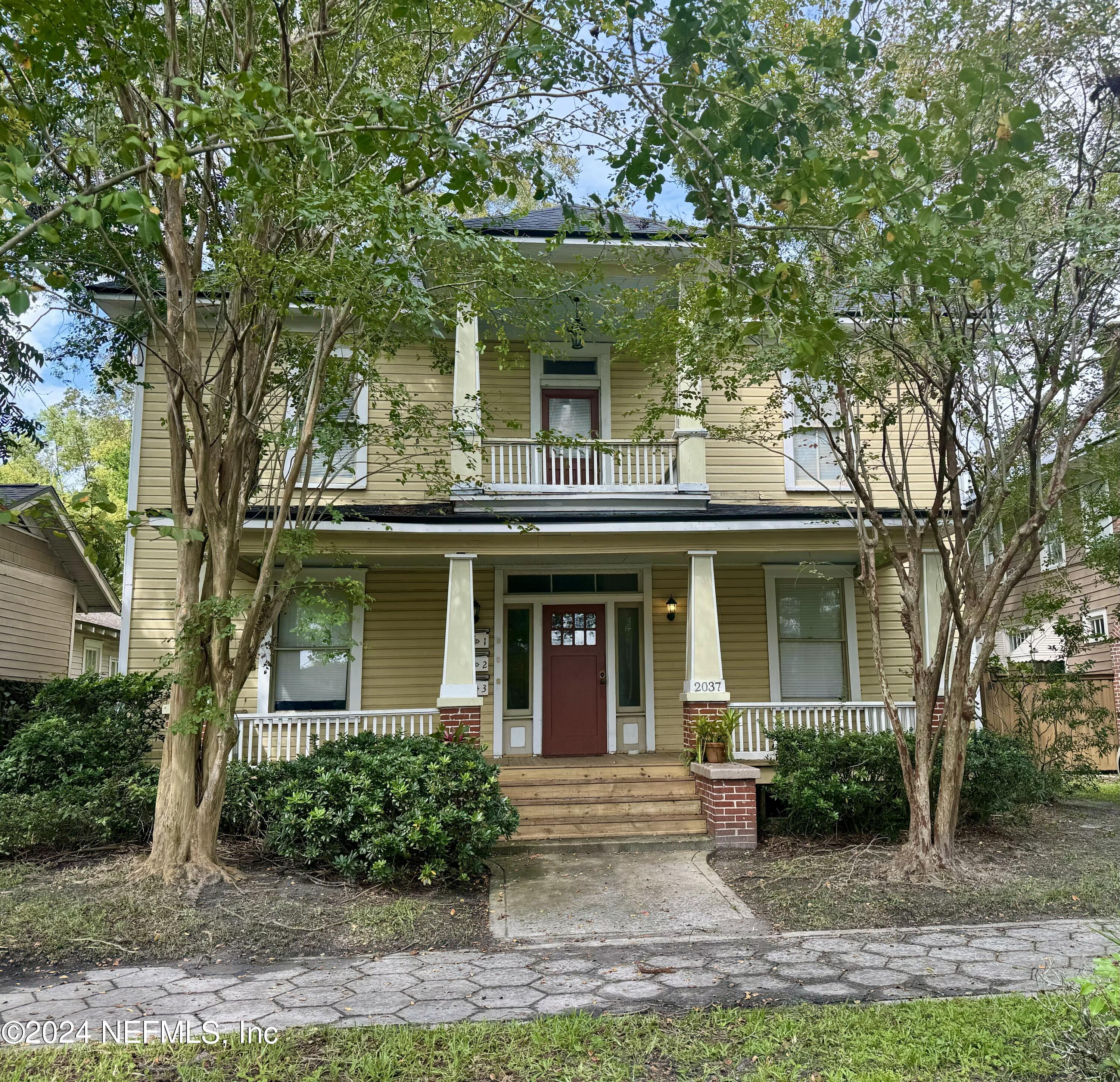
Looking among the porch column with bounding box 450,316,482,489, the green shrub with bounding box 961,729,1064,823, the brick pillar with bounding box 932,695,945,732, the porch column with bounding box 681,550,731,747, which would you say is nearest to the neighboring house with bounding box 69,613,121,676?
the porch column with bounding box 450,316,482,489

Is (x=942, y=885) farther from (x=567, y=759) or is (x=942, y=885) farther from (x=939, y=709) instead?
(x=567, y=759)

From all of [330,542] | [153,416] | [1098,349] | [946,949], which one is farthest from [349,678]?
[1098,349]

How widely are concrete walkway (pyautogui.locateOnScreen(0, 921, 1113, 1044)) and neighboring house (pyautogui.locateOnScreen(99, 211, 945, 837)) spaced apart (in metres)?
3.81

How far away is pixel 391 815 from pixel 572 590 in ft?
17.1

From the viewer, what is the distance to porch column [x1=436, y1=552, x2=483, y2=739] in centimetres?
954

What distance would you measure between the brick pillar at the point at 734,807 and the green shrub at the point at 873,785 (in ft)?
1.32

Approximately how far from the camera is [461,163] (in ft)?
15.2

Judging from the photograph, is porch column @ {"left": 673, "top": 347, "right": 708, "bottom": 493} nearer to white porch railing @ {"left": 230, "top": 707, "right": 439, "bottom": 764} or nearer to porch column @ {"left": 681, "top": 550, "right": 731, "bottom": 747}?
porch column @ {"left": 681, "top": 550, "right": 731, "bottom": 747}

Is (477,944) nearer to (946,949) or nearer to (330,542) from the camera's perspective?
(946,949)

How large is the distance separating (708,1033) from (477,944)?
2271 millimetres

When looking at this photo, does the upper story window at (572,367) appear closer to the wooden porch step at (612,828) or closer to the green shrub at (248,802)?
the wooden porch step at (612,828)

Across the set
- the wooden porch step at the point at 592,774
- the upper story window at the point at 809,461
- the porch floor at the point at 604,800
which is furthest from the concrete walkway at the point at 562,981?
the upper story window at the point at 809,461

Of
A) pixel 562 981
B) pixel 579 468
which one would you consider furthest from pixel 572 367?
pixel 562 981

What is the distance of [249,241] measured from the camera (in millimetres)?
6812
